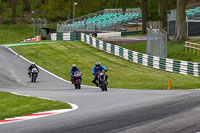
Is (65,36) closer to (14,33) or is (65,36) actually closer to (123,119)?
(14,33)

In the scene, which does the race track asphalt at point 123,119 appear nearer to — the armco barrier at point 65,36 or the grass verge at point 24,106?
the grass verge at point 24,106

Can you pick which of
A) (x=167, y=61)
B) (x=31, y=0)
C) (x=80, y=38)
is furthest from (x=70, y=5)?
(x=167, y=61)

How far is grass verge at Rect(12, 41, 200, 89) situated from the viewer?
27359mm

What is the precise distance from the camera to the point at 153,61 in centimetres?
3653

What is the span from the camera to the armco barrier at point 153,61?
1207 inches

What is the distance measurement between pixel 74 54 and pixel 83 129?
113ft

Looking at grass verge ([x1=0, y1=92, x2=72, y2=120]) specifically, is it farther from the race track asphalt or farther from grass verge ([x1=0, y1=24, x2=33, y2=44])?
grass verge ([x1=0, y1=24, x2=33, y2=44])

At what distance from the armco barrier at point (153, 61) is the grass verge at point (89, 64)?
0.68m

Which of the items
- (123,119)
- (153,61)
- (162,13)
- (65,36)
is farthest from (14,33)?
(123,119)

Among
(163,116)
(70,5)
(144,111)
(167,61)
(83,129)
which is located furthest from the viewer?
(70,5)

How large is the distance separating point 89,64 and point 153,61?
18.3ft

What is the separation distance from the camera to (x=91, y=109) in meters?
13.1

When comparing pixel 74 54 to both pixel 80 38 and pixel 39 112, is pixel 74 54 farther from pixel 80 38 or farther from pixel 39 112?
pixel 39 112

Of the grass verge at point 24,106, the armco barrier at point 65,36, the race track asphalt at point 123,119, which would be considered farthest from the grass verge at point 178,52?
the grass verge at point 24,106
